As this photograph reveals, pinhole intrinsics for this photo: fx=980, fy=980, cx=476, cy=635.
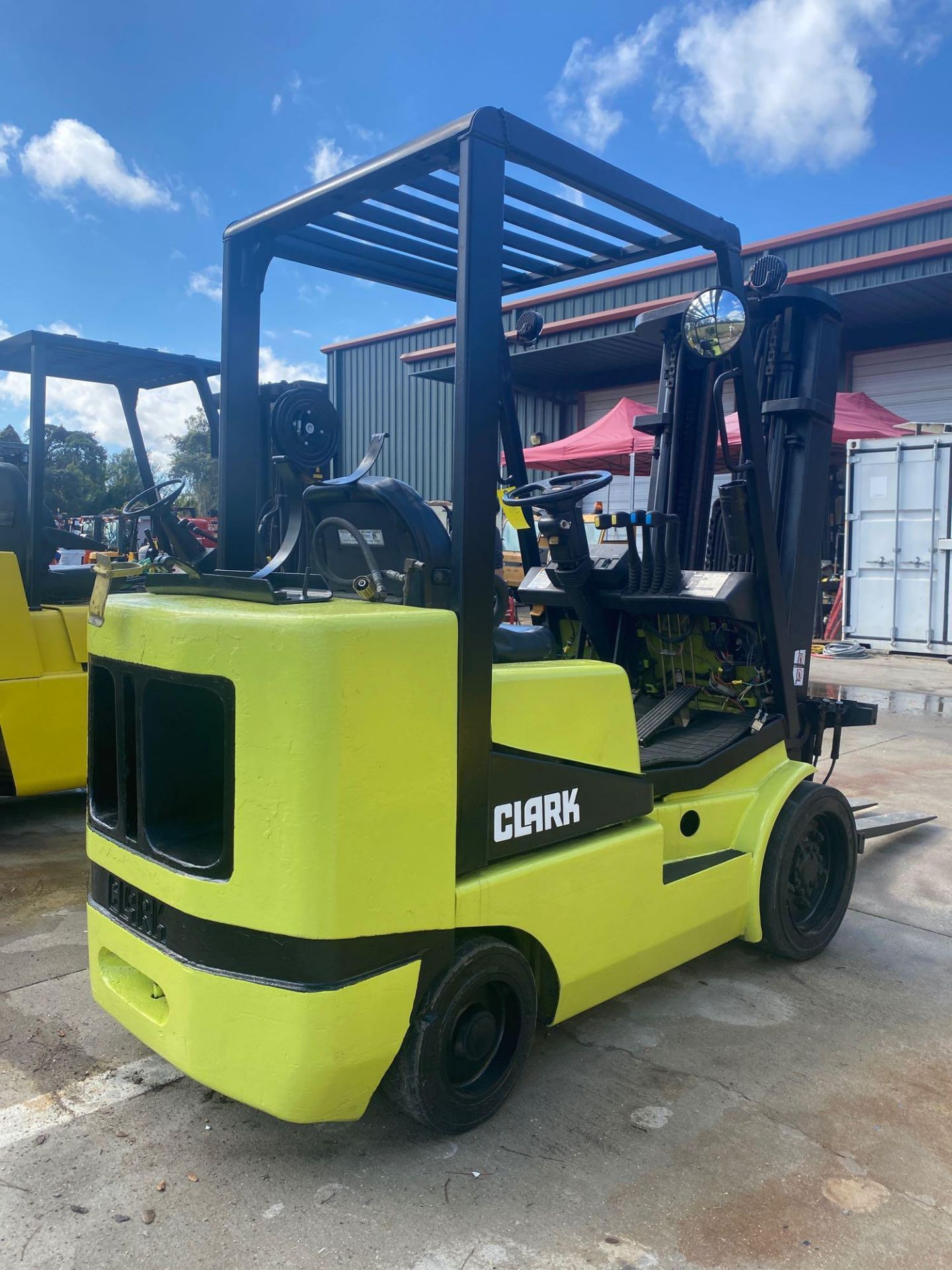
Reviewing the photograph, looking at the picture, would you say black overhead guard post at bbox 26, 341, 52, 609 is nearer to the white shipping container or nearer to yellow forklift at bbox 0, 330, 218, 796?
yellow forklift at bbox 0, 330, 218, 796

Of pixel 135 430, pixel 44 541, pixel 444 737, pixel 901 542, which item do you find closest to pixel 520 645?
pixel 444 737

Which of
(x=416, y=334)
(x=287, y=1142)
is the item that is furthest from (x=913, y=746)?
(x=416, y=334)

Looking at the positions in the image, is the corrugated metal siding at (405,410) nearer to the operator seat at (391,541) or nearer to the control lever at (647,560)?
the control lever at (647,560)

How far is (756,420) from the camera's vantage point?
138 inches

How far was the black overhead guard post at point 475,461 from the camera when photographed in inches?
93.5

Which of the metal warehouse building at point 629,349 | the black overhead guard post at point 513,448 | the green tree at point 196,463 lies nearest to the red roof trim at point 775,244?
the metal warehouse building at point 629,349

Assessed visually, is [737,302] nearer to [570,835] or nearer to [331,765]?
[570,835]

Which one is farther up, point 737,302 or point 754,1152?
point 737,302

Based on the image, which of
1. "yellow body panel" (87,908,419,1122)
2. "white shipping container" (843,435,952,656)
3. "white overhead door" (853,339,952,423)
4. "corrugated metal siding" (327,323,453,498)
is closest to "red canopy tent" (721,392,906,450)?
"white shipping container" (843,435,952,656)

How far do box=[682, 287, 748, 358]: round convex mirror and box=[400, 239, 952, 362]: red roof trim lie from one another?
312 inches

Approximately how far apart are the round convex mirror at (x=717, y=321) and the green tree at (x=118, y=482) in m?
17.2

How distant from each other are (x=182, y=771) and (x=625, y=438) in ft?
44.0

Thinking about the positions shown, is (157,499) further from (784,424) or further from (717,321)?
(717,321)

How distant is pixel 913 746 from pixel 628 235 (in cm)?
597
